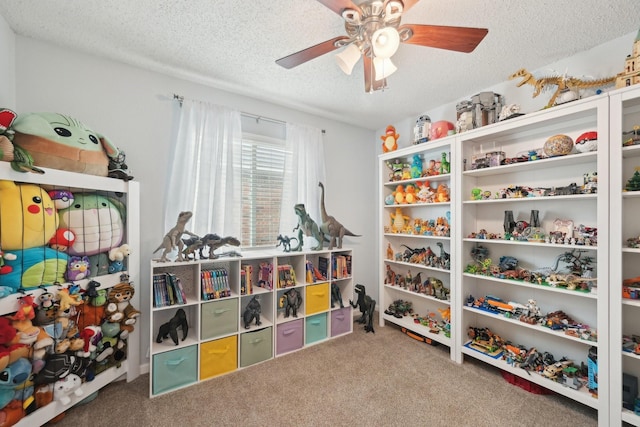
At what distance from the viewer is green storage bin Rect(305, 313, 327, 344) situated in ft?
8.21

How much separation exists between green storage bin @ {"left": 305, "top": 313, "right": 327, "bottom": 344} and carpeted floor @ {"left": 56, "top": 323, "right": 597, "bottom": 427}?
0.27 m

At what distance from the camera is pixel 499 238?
2.09 m

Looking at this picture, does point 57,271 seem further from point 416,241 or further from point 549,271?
point 549,271

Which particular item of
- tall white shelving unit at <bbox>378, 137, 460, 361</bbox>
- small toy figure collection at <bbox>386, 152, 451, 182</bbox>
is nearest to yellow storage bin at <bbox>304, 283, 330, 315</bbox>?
tall white shelving unit at <bbox>378, 137, 460, 361</bbox>

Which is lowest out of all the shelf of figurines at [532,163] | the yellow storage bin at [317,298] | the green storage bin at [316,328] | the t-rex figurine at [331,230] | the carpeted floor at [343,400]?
the carpeted floor at [343,400]

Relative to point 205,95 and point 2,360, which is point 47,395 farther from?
point 205,95

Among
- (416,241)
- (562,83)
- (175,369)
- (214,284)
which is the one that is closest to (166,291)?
(214,284)

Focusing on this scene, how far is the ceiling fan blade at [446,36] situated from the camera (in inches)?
45.4

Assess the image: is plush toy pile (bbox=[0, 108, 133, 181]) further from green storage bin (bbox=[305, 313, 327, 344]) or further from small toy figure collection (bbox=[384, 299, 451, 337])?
small toy figure collection (bbox=[384, 299, 451, 337])

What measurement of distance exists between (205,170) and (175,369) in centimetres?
155

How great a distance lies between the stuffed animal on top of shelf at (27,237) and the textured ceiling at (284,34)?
1088 millimetres

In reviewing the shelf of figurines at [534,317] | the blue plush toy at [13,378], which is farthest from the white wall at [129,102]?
the shelf of figurines at [534,317]

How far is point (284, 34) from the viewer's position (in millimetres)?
1665

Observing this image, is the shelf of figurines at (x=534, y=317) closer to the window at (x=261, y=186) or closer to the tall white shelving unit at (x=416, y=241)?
the tall white shelving unit at (x=416, y=241)
